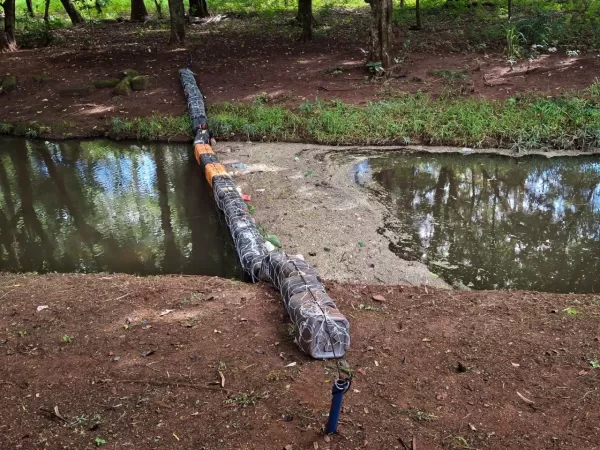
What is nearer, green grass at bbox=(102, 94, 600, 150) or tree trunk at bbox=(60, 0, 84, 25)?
green grass at bbox=(102, 94, 600, 150)

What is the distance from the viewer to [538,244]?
6035mm

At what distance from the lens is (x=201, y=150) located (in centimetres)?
821

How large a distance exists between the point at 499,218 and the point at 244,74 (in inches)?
281

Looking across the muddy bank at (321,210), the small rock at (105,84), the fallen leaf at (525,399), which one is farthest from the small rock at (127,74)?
the fallen leaf at (525,399)

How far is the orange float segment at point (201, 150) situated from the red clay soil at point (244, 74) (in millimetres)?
2028

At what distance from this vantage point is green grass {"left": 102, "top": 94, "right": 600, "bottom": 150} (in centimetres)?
845

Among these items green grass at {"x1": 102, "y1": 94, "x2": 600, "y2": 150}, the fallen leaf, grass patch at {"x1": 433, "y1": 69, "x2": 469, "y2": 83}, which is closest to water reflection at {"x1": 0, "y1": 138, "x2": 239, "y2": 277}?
green grass at {"x1": 102, "y1": 94, "x2": 600, "y2": 150}

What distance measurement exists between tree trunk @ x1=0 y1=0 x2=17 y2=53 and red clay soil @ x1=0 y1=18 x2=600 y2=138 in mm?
451

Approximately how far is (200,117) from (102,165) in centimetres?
182

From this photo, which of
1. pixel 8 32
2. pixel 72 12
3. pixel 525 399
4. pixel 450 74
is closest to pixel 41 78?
pixel 8 32

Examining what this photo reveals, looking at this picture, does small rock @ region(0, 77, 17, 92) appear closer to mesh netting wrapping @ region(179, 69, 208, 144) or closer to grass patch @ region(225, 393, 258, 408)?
mesh netting wrapping @ region(179, 69, 208, 144)

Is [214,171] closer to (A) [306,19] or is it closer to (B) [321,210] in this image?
(B) [321,210]

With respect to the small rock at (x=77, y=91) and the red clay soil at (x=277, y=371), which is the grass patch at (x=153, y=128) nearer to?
the small rock at (x=77, y=91)

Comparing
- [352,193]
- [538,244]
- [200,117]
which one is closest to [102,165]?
[200,117]
